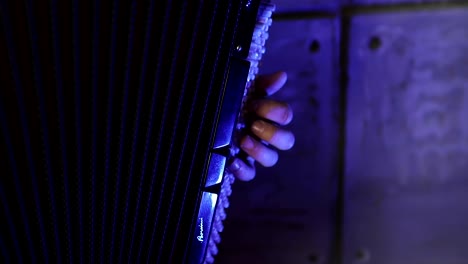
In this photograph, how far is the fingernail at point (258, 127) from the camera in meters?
0.89

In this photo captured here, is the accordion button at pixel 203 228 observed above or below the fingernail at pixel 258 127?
below

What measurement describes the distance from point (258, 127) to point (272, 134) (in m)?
0.03

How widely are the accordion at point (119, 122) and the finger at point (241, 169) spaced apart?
1.2 inches

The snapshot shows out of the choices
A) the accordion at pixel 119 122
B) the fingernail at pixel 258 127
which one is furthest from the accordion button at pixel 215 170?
the fingernail at pixel 258 127

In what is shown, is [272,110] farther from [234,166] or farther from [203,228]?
[203,228]

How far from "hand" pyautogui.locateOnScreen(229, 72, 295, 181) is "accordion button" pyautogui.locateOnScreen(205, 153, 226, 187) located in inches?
2.4

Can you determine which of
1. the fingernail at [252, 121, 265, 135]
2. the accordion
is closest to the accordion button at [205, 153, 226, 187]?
the accordion

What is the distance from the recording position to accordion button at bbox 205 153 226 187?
767 mm

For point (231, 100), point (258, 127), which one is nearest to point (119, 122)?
point (231, 100)

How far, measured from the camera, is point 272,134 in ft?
2.97

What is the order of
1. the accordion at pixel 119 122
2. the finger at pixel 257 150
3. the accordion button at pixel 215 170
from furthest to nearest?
the finger at pixel 257 150 < the accordion button at pixel 215 170 < the accordion at pixel 119 122

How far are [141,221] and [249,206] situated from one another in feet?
2.40

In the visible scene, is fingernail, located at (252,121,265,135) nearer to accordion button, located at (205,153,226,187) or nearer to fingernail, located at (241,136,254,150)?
fingernail, located at (241,136,254,150)

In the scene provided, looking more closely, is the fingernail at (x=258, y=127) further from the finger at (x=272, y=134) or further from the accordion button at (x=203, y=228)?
the accordion button at (x=203, y=228)
